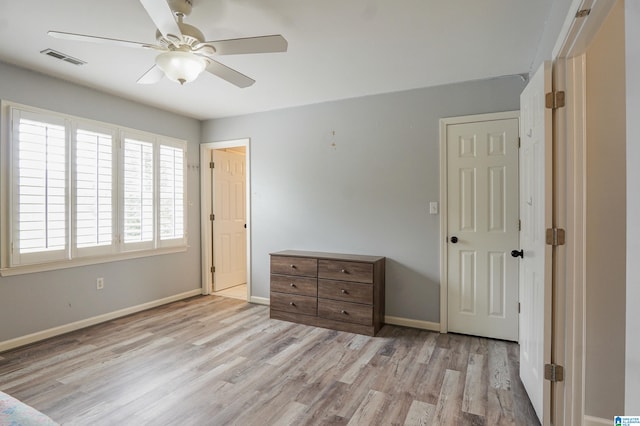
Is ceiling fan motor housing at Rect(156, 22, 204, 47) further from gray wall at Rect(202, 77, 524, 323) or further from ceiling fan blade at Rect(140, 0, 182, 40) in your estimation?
gray wall at Rect(202, 77, 524, 323)

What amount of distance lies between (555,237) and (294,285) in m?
2.58

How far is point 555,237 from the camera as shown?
1.77m

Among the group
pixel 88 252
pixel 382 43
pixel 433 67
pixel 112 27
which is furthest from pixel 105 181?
pixel 433 67

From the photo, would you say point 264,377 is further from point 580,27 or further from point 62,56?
point 62,56

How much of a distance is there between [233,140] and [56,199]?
2.12 meters

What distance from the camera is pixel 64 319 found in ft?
10.9

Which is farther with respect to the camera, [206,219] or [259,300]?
[206,219]

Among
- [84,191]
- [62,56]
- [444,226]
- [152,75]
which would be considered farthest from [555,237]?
[84,191]

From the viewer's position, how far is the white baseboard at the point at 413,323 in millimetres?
3432

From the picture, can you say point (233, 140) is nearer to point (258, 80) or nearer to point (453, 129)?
point (258, 80)

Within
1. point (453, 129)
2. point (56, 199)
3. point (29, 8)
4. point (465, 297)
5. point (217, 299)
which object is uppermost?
point (29, 8)

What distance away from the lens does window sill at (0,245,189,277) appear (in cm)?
295

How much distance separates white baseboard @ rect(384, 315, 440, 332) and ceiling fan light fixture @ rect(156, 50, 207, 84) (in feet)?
9.75

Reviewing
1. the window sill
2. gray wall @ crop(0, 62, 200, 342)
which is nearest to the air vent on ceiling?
gray wall @ crop(0, 62, 200, 342)
